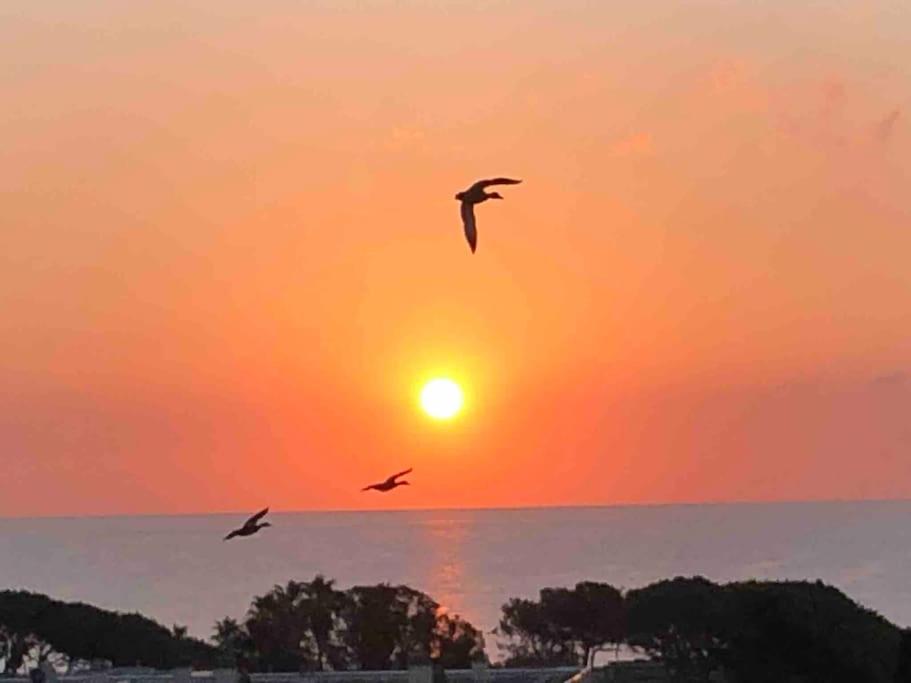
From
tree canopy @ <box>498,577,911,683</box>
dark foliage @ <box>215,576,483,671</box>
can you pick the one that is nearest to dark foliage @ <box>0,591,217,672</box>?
dark foliage @ <box>215,576,483,671</box>

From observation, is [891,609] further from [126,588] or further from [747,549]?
[747,549]

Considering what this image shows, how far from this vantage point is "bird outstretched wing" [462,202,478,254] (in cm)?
1788

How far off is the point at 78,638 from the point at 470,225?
28.1 metres

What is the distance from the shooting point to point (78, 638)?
4375 cm

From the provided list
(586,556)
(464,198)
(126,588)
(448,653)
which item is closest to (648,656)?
(448,653)

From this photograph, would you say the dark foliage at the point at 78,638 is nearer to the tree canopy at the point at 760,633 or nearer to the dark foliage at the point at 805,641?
the tree canopy at the point at 760,633

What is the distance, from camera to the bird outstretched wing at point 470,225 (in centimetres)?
1788

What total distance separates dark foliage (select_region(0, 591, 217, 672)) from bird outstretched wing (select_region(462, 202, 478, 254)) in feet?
87.0

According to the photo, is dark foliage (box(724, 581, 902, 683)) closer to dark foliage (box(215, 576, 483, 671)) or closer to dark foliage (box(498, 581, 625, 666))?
dark foliage (box(498, 581, 625, 666))

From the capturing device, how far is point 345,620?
146ft

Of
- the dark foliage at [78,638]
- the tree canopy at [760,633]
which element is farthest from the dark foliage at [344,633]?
the tree canopy at [760,633]

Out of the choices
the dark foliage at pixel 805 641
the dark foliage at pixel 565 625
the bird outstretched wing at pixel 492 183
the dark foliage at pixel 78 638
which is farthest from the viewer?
the dark foliage at pixel 565 625

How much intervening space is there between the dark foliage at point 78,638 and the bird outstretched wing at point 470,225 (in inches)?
1044

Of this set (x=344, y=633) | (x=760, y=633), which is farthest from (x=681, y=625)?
(x=344, y=633)
